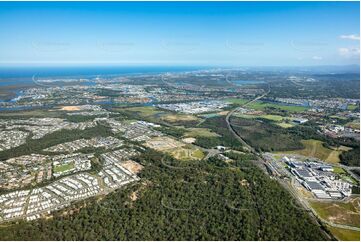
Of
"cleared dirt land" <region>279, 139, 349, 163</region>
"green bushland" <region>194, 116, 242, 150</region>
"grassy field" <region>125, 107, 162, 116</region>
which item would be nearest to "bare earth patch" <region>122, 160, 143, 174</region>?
"green bushland" <region>194, 116, 242, 150</region>

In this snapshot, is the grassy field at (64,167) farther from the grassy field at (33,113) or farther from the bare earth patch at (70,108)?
the bare earth patch at (70,108)

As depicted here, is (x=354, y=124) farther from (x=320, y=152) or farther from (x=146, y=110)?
(x=146, y=110)

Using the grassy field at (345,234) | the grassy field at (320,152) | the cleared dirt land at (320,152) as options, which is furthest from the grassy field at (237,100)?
the grassy field at (345,234)

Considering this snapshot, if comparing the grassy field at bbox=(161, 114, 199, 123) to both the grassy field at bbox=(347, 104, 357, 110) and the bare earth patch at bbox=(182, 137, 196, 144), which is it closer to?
the bare earth patch at bbox=(182, 137, 196, 144)

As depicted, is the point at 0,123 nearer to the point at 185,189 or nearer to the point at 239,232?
the point at 185,189

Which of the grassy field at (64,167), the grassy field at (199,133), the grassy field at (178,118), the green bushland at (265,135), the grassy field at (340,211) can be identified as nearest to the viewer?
the grassy field at (340,211)

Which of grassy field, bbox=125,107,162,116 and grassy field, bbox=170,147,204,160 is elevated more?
grassy field, bbox=125,107,162,116

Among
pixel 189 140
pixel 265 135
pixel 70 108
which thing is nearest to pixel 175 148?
pixel 189 140
